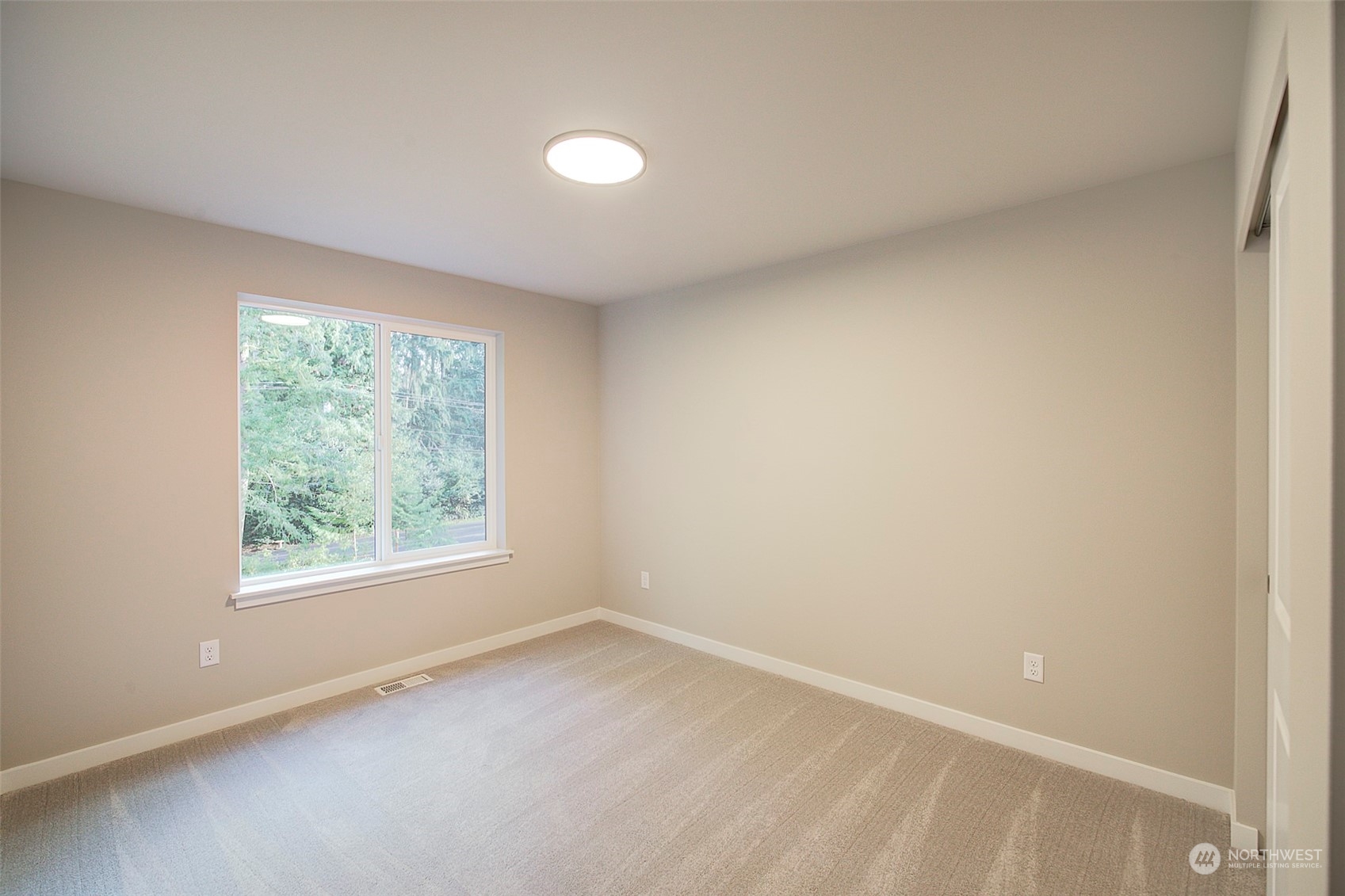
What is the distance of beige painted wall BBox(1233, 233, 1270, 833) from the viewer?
1.99m

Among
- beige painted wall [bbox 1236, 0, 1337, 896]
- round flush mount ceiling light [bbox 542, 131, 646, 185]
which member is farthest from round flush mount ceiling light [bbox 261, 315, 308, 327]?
beige painted wall [bbox 1236, 0, 1337, 896]

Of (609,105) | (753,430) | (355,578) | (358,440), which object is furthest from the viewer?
(753,430)

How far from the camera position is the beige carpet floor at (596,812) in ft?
6.34

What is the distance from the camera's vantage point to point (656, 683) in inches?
137

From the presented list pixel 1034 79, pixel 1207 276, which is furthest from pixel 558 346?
pixel 1207 276

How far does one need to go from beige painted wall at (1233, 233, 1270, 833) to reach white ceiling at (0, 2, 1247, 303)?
2.08 feet

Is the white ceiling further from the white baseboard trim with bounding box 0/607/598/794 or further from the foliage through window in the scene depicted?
the white baseboard trim with bounding box 0/607/598/794

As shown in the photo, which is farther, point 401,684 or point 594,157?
point 401,684

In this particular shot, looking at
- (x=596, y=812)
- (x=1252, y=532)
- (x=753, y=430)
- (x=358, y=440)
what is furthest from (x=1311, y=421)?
(x=358, y=440)

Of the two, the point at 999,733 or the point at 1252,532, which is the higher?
the point at 1252,532

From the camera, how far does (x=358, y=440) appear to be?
A: 361cm

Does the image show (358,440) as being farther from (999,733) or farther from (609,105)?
(999,733)

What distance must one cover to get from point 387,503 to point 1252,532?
4088 mm

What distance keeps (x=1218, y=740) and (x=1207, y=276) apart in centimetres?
177
